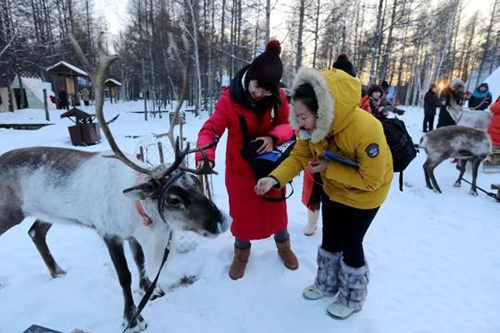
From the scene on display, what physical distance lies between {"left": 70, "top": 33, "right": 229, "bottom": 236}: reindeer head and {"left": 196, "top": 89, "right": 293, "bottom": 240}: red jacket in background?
452mm

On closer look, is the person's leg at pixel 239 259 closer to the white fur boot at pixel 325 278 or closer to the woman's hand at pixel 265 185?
the white fur boot at pixel 325 278

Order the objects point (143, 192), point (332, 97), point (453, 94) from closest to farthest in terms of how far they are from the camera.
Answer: point (332, 97)
point (143, 192)
point (453, 94)

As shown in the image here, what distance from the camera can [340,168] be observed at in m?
1.75

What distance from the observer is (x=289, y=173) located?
2.02 m

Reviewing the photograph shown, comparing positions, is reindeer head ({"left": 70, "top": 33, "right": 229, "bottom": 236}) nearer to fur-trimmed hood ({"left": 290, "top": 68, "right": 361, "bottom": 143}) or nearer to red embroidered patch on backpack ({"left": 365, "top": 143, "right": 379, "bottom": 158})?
fur-trimmed hood ({"left": 290, "top": 68, "right": 361, "bottom": 143})

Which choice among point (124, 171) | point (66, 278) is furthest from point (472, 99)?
point (66, 278)

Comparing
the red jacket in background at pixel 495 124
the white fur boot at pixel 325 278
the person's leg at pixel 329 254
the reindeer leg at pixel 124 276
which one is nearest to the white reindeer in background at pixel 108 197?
the reindeer leg at pixel 124 276

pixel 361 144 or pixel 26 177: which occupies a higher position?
pixel 361 144

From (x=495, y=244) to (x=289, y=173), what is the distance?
116 inches

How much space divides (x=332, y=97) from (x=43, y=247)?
271 cm

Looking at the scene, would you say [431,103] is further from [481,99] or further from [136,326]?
[136,326]

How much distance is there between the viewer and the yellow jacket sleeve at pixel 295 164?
2.01m

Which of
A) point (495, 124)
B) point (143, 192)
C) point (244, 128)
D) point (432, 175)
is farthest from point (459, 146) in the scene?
point (143, 192)

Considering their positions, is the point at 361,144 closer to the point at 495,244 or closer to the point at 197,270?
the point at 197,270
